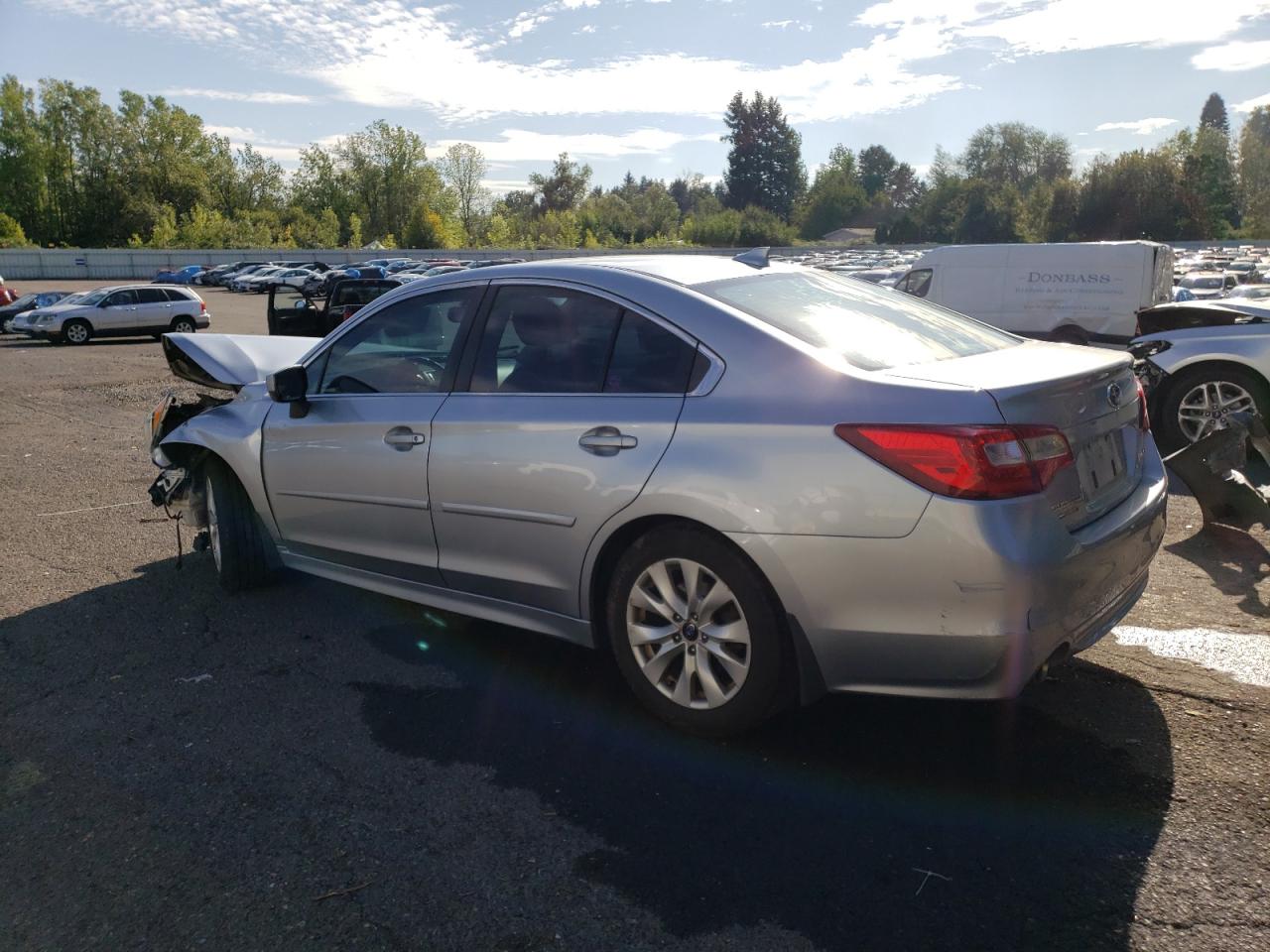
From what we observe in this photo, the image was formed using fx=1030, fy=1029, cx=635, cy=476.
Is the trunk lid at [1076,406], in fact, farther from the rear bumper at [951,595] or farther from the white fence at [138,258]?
the white fence at [138,258]

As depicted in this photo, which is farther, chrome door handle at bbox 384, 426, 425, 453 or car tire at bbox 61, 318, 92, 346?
car tire at bbox 61, 318, 92, 346

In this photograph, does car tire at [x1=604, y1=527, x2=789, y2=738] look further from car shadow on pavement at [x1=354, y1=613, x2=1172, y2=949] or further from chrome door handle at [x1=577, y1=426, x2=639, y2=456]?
chrome door handle at [x1=577, y1=426, x2=639, y2=456]

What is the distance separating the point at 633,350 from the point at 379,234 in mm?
102660

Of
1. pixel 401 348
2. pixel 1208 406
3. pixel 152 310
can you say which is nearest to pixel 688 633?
pixel 401 348

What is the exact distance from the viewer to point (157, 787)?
11.2 feet

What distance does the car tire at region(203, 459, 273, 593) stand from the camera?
5262mm

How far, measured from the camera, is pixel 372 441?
4.44 metres

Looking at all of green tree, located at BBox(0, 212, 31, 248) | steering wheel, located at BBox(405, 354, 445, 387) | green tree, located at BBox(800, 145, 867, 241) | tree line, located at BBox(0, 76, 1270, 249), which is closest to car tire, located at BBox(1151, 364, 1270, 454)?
steering wheel, located at BBox(405, 354, 445, 387)

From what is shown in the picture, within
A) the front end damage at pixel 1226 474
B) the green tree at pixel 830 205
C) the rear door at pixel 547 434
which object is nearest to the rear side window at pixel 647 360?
the rear door at pixel 547 434

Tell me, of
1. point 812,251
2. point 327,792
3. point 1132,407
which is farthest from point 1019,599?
point 812,251

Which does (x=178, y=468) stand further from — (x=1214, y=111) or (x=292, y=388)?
(x=1214, y=111)

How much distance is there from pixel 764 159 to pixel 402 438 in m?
138

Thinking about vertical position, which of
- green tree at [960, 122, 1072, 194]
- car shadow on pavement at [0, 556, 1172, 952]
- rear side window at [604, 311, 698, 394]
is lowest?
car shadow on pavement at [0, 556, 1172, 952]

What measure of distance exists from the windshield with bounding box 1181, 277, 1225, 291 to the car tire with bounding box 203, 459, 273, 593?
93.1ft
